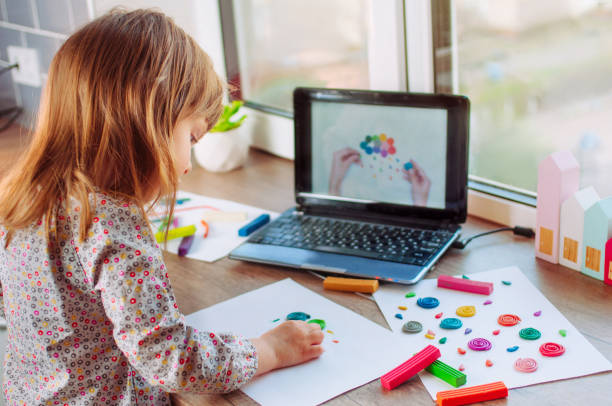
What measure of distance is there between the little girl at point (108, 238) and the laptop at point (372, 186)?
270 mm

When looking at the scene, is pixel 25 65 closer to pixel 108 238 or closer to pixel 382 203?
pixel 382 203

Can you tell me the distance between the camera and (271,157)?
5.49 feet

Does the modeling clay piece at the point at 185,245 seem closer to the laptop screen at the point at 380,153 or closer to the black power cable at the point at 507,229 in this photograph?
the laptop screen at the point at 380,153

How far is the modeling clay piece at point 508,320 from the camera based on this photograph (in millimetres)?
881

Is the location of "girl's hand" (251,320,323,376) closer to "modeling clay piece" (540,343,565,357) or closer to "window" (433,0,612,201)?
"modeling clay piece" (540,343,565,357)

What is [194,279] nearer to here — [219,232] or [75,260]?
[219,232]

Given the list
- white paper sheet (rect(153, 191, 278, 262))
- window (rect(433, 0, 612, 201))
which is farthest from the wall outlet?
window (rect(433, 0, 612, 201))

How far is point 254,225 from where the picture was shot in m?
1.24

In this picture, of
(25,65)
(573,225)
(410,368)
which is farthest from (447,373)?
(25,65)

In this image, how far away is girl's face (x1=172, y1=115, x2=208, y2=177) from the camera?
842mm

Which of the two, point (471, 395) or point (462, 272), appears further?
point (462, 272)

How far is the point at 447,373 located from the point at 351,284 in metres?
0.25

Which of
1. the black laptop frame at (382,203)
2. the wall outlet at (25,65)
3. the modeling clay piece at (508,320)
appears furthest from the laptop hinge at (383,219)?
the wall outlet at (25,65)

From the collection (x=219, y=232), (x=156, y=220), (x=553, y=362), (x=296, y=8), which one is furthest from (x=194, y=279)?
(x=296, y=8)
